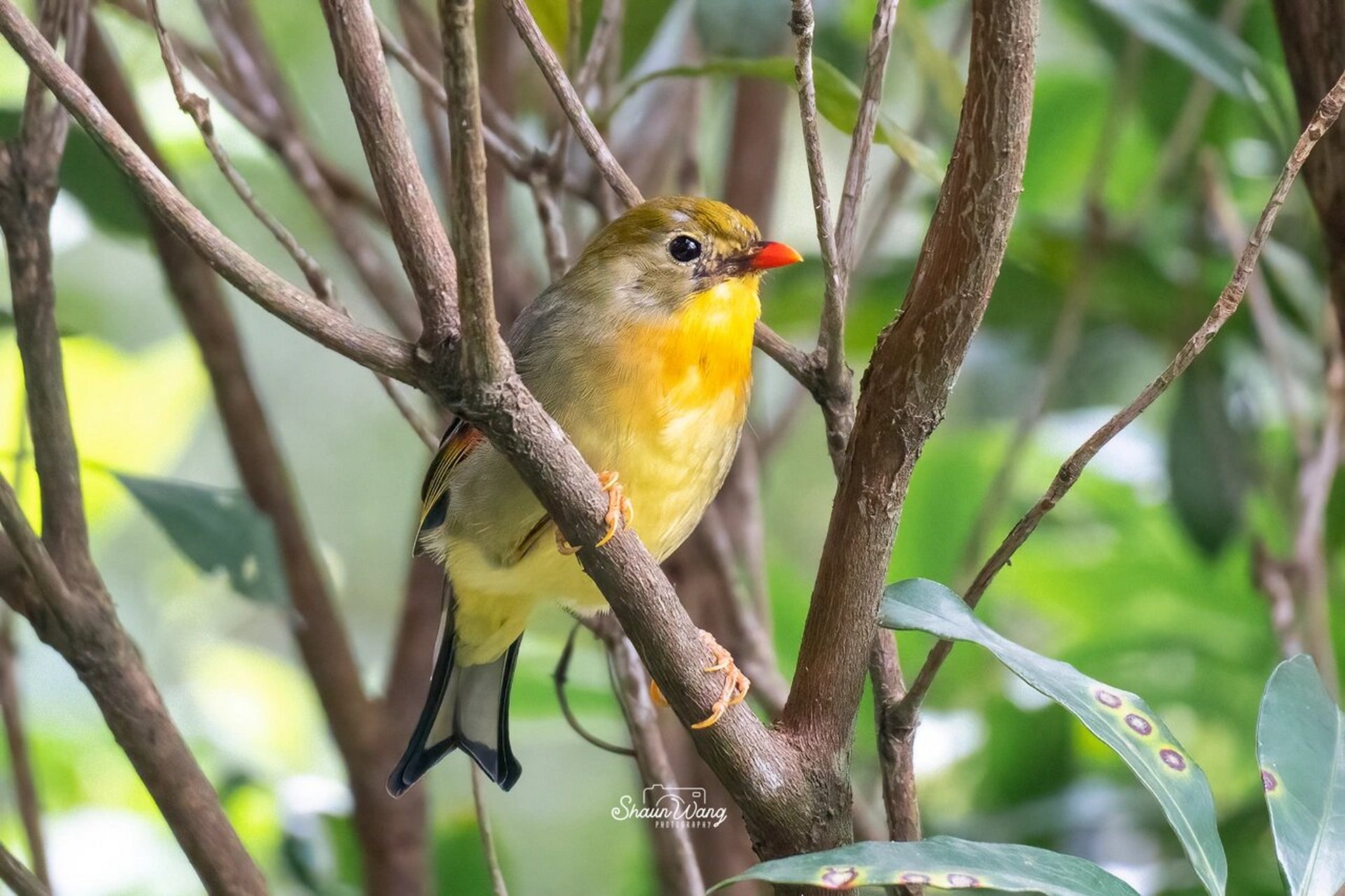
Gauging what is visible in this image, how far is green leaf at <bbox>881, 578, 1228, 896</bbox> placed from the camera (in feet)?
4.25

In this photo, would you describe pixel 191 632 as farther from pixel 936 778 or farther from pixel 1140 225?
pixel 1140 225

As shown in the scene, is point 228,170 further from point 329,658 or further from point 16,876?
point 329,658

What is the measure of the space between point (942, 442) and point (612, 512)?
2.04 metres

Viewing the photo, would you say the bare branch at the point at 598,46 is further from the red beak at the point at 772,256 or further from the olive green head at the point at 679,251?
the red beak at the point at 772,256

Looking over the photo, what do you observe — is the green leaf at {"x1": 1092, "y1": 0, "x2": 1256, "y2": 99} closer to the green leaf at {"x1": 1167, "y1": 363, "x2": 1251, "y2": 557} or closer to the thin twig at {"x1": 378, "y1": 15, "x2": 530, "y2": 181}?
the green leaf at {"x1": 1167, "y1": 363, "x2": 1251, "y2": 557}

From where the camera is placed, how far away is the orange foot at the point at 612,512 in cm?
130

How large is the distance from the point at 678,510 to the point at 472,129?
110 centimetres

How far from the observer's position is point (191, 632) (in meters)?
3.81

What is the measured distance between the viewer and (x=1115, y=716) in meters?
1.36

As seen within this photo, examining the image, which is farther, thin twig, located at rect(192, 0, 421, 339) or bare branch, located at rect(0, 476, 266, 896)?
thin twig, located at rect(192, 0, 421, 339)

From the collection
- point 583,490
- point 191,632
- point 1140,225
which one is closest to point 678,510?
point 583,490

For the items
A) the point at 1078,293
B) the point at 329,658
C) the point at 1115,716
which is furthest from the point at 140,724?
the point at 1078,293

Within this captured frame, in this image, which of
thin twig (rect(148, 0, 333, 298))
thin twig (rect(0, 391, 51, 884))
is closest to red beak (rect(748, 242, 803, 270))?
thin twig (rect(148, 0, 333, 298))

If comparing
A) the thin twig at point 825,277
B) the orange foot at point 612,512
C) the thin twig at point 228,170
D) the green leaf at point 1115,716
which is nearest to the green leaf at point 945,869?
the green leaf at point 1115,716
